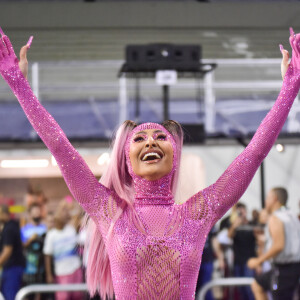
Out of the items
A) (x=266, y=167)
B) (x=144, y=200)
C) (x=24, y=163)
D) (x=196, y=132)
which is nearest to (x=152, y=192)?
(x=144, y=200)

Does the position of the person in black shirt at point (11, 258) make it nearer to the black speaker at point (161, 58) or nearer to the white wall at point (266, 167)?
the black speaker at point (161, 58)

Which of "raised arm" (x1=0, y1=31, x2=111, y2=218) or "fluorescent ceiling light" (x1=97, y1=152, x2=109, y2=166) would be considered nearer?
"raised arm" (x1=0, y1=31, x2=111, y2=218)

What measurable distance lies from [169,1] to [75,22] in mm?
1751

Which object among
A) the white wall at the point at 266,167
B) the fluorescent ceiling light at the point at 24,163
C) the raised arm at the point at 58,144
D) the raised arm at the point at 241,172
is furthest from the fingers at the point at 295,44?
the fluorescent ceiling light at the point at 24,163

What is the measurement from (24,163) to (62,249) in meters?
1.92

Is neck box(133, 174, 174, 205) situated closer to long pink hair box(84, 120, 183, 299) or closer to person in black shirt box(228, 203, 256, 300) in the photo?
long pink hair box(84, 120, 183, 299)

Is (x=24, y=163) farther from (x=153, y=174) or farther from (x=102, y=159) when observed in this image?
(x=153, y=174)

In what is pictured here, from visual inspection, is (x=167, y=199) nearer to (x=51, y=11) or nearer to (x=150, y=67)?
(x=150, y=67)

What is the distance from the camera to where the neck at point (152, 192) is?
164 cm

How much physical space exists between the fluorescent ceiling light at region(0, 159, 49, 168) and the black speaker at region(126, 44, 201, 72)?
168 cm

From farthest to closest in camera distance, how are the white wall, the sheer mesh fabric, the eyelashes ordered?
the white wall
the eyelashes
the sheer mesh fabric

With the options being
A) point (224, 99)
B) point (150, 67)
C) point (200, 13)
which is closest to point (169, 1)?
point (200, 13)

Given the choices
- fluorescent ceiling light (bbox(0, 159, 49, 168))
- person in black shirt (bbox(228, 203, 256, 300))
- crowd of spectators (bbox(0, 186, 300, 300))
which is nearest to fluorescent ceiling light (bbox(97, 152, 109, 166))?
crowd of spectators (bbox(0, 186, 300, 300))

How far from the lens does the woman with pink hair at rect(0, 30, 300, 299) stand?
154cm
